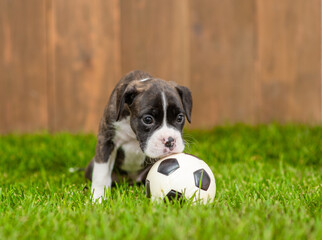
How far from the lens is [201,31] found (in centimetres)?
579

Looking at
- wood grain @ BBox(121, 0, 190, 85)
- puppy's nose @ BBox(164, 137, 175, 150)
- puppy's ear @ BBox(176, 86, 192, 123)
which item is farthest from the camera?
wood grain @ BBox(121, 0, 190, 85)

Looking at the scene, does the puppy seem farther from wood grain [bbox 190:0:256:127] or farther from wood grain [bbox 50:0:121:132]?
wood grain [bbox 190:0:256:127]

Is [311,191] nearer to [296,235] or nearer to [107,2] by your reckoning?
[296,235]

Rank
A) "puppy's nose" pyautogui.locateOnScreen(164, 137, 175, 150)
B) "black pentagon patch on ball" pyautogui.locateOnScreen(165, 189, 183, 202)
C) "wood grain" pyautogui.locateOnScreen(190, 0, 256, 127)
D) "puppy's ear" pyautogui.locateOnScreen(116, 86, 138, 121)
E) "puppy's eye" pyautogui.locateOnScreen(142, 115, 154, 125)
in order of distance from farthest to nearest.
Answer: "wood grain" pyautogui.locateOnScreen(190, 0, 256, 127)
"puppy's ear" pyautogui.locateOnScreen(116, 86, 138, 121)
"puppy's eye" pyautogui.locateOnScreen(142, 115, 154, 125)
"puppy's nose" pyautogui.locateOnScreen(164, 137, 175, 150)
"black pentagon patch on ball" pyautogui.locateOnScreen(165, 189, 183, 202)

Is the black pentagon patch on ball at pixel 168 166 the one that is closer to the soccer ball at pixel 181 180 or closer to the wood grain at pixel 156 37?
the soccer ball at pixel 181 180

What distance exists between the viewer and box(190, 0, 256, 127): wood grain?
5801 mm

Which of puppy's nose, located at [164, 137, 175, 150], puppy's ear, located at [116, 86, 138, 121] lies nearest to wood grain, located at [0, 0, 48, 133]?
puppy's ear, located at [116, 86, 138, 121]

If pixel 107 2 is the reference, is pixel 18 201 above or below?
below

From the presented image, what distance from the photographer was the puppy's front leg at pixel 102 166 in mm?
3066

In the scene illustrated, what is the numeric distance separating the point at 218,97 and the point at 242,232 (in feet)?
13.5

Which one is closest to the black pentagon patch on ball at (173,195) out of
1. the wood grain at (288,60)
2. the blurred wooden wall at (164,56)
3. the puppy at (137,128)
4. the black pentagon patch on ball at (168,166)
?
the black pentagon patch on ball at (168,166)

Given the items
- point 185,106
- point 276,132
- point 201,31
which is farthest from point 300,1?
point 185,106

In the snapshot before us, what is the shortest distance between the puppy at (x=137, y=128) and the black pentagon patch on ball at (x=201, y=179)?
23 centimetres

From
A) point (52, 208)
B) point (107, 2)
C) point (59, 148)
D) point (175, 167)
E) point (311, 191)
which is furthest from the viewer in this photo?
point (107, 2)
